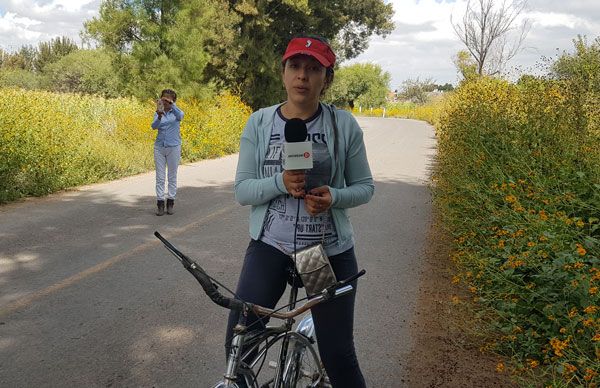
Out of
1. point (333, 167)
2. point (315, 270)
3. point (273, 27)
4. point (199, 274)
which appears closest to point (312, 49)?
point (333, 167)

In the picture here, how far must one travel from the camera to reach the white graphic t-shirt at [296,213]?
2170 millimetres

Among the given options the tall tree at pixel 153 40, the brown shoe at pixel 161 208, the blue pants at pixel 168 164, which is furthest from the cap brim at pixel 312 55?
the tall tree at pixel 153 40

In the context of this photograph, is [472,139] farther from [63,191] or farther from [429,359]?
[63,191]

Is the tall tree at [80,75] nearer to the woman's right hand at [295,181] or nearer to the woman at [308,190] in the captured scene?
the woman at [308,190]

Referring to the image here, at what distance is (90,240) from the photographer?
7141mm

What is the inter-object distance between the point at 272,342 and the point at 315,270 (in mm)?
386

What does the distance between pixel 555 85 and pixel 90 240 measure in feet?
22.7

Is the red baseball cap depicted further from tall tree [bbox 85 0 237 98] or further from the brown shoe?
tall tree [bbox 85 0 237 98]

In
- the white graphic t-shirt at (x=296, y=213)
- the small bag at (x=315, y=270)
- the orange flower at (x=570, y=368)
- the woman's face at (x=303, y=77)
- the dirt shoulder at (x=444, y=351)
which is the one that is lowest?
the dirt shoulder at (x=444, y=351)

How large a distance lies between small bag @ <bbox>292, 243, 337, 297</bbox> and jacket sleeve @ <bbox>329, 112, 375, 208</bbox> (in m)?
0.25

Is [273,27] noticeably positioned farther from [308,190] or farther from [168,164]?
[308,190]

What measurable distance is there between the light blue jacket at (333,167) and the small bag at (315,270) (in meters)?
0.23

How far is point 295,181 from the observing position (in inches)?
76.5

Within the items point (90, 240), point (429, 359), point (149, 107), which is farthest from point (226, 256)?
point (149, 107)
